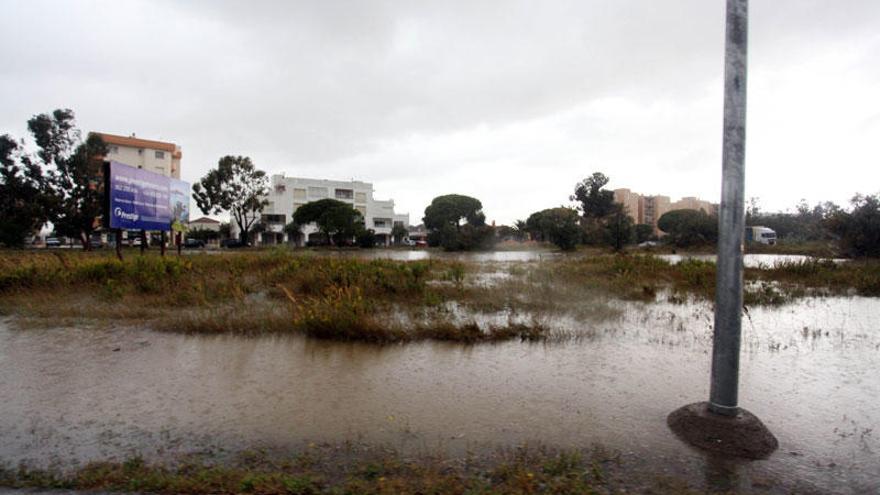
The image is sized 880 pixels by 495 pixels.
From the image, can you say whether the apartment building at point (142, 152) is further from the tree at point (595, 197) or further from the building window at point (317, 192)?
the tree at point (595, 197)

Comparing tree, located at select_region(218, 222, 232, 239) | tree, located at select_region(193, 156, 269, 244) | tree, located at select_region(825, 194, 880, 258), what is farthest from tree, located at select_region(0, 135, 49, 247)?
tree, located at select_region(825, 194, 880, 258)

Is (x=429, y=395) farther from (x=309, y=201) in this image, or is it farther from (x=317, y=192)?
(x=317, y=192)

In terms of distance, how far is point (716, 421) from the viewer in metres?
3.75

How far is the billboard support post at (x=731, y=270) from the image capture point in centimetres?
362

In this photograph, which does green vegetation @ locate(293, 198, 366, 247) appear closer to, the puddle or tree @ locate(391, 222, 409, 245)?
tree @ locate(391, 222, 409, 245)

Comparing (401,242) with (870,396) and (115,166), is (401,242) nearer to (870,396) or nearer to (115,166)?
(115,166)

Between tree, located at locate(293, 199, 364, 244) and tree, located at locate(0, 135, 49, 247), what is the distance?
1080 inches

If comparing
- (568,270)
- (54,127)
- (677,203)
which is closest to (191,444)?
(568,270)

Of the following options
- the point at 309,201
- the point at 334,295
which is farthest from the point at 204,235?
the point at 334,295

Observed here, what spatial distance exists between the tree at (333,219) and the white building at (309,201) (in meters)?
8.86

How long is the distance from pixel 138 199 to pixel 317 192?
206ft

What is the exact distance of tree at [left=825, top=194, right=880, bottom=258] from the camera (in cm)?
2448

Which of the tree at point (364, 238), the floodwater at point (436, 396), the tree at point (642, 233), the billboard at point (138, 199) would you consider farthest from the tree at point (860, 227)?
the tree at point (364, 238)

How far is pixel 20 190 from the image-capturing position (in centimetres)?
3562
